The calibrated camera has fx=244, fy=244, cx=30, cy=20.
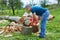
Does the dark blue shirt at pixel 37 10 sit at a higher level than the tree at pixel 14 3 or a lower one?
higher

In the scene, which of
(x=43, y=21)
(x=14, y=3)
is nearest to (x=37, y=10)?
(x=43, y=21)

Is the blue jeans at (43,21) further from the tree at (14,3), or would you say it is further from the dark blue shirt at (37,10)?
the tree at (14,3)

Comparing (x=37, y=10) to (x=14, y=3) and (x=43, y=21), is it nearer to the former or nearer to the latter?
(x=43, y=21)

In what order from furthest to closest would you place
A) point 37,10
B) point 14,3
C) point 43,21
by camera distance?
point 14,3 → point 43,21 → point 37,10

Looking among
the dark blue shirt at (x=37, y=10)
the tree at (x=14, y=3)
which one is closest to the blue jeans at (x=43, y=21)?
the dark blue shirt at (x=37, y=10)

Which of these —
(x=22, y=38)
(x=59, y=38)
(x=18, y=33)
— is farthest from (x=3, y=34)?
(x=59, y=38)

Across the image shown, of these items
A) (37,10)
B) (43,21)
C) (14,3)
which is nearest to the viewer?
(37,10)

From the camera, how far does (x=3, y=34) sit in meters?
A: 9.52

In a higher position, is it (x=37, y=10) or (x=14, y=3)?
(x=37, y=10)

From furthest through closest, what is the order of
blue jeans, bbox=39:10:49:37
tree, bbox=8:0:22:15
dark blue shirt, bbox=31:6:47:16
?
tree, bbox=8:0:22:15, blue jeans, bbox=39:10:49:37, dark blue shirt, bbox=31:6:47:16

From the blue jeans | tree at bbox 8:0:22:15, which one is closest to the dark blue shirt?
the blue jeans

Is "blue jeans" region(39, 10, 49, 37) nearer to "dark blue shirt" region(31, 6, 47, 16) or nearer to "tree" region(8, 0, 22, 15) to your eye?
"dark blue shirt" region(31, 6, 47, 16)

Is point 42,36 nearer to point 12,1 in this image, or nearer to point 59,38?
point 59,38

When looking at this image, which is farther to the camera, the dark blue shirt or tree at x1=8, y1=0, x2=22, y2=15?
tree at x1=8, y1=0, x2=22, y2=15
